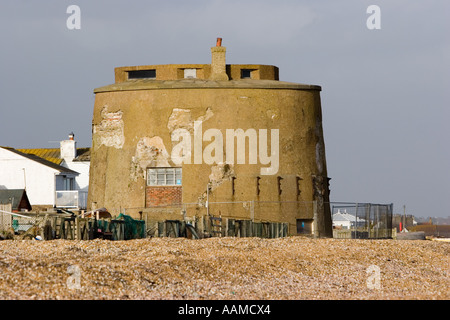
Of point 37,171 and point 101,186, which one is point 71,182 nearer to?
point 37,171

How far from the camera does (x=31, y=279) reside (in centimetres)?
1695

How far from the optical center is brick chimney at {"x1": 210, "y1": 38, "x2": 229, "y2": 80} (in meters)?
38.8

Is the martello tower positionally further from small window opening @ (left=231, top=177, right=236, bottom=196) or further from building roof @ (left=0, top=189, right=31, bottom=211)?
building roof @ (left=0, top=189, right=31, bottom=211)

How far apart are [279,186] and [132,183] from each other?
602cm

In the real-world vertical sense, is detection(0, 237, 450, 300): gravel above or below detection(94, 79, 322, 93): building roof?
below

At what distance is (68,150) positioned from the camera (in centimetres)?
6744

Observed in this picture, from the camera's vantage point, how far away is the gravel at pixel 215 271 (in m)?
16.9

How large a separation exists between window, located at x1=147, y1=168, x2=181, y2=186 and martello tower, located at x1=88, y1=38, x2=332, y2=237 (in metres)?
0.04

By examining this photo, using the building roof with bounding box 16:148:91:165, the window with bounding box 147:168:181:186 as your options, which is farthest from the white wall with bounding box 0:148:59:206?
the window with bounding box 147:168:181:186

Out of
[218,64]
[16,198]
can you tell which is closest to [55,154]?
[16,198]

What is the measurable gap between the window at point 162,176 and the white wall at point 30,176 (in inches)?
847

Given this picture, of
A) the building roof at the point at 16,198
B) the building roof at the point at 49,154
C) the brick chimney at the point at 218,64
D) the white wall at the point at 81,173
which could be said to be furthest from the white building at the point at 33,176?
the brick chimney at the point at 218,64
